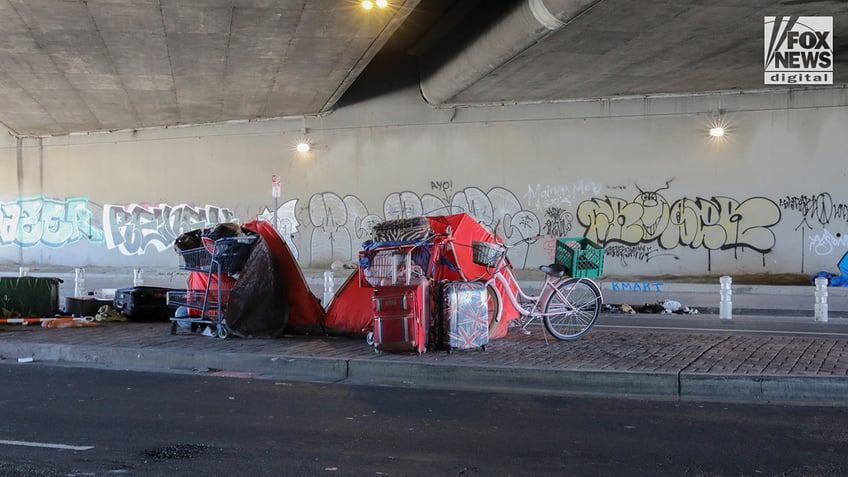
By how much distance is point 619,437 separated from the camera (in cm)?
571

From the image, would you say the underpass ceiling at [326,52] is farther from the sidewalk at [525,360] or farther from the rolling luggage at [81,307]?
the sidewalk at [525,360]

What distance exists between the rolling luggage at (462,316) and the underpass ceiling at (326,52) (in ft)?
24.0

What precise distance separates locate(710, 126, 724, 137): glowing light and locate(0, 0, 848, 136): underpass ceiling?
1.16m

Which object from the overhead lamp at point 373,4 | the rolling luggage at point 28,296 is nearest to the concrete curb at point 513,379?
the rolling luggage at point 28,296

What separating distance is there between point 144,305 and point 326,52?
28.9 ft

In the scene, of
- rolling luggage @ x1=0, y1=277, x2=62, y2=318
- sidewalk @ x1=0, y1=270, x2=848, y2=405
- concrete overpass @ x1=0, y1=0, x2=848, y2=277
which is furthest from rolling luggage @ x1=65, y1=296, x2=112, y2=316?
concrete overpass @ x1=0, y1=0, x2=848, y2=277

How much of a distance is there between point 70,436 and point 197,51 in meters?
13.9

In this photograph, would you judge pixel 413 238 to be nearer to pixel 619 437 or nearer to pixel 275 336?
Answer: pixel 275 336

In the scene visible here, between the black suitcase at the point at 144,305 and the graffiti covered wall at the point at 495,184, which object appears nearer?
the black suitcase at the point at 144,305

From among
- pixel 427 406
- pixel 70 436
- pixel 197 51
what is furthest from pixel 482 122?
pixel 70 436

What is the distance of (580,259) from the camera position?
9.16 meters

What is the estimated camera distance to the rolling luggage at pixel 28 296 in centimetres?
1180

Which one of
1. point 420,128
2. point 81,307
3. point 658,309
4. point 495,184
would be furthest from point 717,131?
point 81,307

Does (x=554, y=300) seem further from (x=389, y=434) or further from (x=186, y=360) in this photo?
(x=186, y=360)
